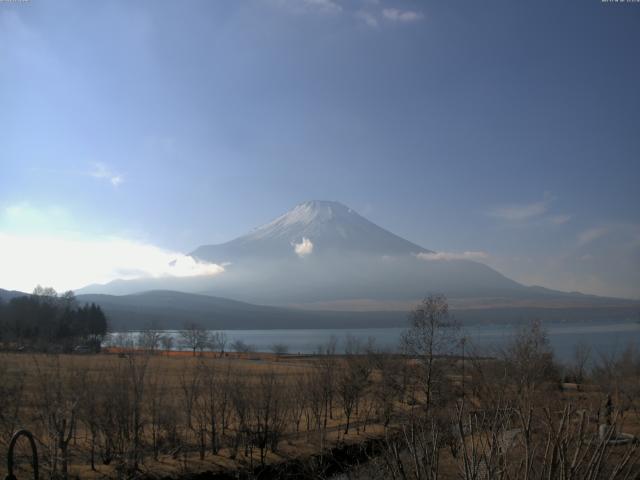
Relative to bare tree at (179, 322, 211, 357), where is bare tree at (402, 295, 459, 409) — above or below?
above

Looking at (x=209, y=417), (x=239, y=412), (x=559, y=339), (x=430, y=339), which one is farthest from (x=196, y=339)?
(x=239, y=412)

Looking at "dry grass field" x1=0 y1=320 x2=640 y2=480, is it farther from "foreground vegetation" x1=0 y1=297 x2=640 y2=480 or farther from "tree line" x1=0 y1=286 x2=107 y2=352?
"tree line" x1=0 y1=286 x2=107 y2=352

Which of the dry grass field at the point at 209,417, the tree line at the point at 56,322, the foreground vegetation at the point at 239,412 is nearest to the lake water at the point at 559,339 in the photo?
the foreground vegetation at the point at 239,412

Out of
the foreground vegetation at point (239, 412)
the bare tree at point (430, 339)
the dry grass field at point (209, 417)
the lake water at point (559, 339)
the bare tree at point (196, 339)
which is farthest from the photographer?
the bare tree at point (196, 339)

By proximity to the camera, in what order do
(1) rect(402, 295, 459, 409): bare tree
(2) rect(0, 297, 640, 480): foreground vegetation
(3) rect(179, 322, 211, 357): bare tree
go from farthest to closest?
(3) rect(179, 322, 211, 357): bare tree, (1) rect(402, 295, 459, 409): bare tree, (2) rect(0, 297, 640, 480): foreground vegetation

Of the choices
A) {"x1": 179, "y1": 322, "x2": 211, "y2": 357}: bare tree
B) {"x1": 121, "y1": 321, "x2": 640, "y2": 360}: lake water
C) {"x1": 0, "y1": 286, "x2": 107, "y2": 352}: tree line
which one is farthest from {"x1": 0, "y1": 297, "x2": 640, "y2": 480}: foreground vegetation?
{"x1": 179, "y1": 322, "x2": 211, "y2": 357}: bare tree

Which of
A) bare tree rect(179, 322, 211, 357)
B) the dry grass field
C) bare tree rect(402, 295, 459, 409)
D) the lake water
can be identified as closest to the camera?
the dry grass field

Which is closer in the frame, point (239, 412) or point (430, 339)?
point (239, 412)

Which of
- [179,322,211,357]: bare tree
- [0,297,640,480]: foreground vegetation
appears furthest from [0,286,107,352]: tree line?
[0,297,640,480]: foreground vegetation

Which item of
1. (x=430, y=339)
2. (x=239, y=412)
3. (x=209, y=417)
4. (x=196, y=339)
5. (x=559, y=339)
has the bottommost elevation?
(x=196, y=339)

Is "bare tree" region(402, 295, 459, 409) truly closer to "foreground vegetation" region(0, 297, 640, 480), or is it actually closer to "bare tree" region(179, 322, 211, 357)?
"foreground vegetation" region(0, 297, 640, 480)

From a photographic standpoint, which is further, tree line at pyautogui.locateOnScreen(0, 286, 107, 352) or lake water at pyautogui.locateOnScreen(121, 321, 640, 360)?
tree line at pyautogui.locateOnScreen(0, 286, 107, 352)

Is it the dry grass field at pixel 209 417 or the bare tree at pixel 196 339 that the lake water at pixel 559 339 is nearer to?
the dry grass field at pixel 209 417

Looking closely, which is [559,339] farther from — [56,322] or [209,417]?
[209,417]
